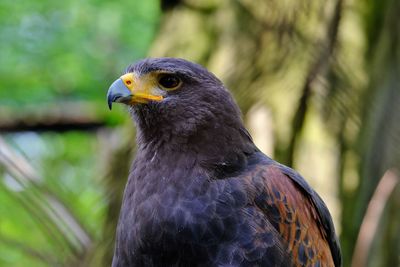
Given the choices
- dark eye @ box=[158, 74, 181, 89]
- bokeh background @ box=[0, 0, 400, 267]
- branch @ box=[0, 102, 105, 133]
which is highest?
dark eye @ box=[158, 74, 181, 89]

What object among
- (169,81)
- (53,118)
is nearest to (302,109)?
(169,81)

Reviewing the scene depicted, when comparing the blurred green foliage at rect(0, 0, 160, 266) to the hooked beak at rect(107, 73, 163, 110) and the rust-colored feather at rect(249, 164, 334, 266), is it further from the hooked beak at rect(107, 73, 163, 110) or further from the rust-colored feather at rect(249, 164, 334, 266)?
the rust-colored feather at rect(249, 164, 334, 266)

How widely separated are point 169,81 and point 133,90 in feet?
0.63

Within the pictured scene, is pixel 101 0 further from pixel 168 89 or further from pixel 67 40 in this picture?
pixel 168 89

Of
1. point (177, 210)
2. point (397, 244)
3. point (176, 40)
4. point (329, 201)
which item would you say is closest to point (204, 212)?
point (177, 210)

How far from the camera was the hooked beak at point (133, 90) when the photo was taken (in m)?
4.68

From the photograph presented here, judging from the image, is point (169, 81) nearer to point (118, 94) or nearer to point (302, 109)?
point (118, 94)

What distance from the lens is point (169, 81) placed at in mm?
4746

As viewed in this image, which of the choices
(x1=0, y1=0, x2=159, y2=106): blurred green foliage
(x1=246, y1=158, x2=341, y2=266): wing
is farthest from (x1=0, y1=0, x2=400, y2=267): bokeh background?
(x1=0, y1=0, x2=159, y2=106): blurred green foliage

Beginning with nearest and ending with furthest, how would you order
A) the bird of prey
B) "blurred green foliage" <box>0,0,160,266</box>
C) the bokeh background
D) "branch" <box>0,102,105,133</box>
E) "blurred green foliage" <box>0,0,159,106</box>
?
the bird of prey → the bokeh background → "branch" <box>0,102,105,133</box> → "blurred green foliage" <box>0,0,160,266</box> → "blurred green foliage" <box>0,0,159,106</box>

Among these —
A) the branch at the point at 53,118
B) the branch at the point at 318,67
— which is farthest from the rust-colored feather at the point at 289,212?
the branch at the point at 53,118

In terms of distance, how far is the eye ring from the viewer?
→ 4.70 meters

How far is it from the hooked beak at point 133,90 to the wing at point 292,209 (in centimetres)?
66

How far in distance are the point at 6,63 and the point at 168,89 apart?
6093 millimetres
